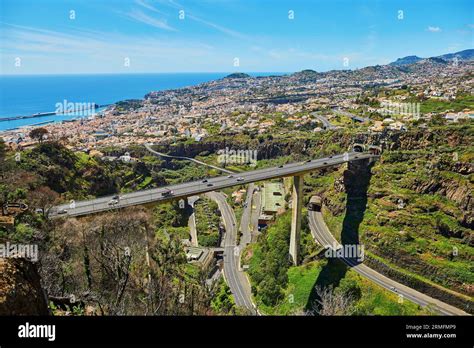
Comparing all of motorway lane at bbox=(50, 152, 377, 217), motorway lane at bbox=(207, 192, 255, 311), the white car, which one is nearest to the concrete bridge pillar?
motorway lane at bbox=(50, 152, 377, 217)

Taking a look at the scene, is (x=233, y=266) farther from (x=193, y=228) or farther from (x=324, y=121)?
(x=324, y=121)

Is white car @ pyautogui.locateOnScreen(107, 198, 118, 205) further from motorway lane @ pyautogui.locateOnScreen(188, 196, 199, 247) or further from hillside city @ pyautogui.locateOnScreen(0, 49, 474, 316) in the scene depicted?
motorway lane @ pyautogui.locateOnScreen(188, 196, 199, 247)

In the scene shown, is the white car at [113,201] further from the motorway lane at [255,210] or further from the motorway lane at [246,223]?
the motorway lane at [255,210]

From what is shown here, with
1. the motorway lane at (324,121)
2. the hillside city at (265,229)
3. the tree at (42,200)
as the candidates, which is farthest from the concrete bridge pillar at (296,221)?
the motorway lane at (324,121)

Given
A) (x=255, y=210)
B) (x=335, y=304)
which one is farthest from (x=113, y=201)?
(x=255, y=210)

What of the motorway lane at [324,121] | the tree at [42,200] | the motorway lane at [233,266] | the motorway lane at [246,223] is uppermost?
the motorway lane at [324,121]
